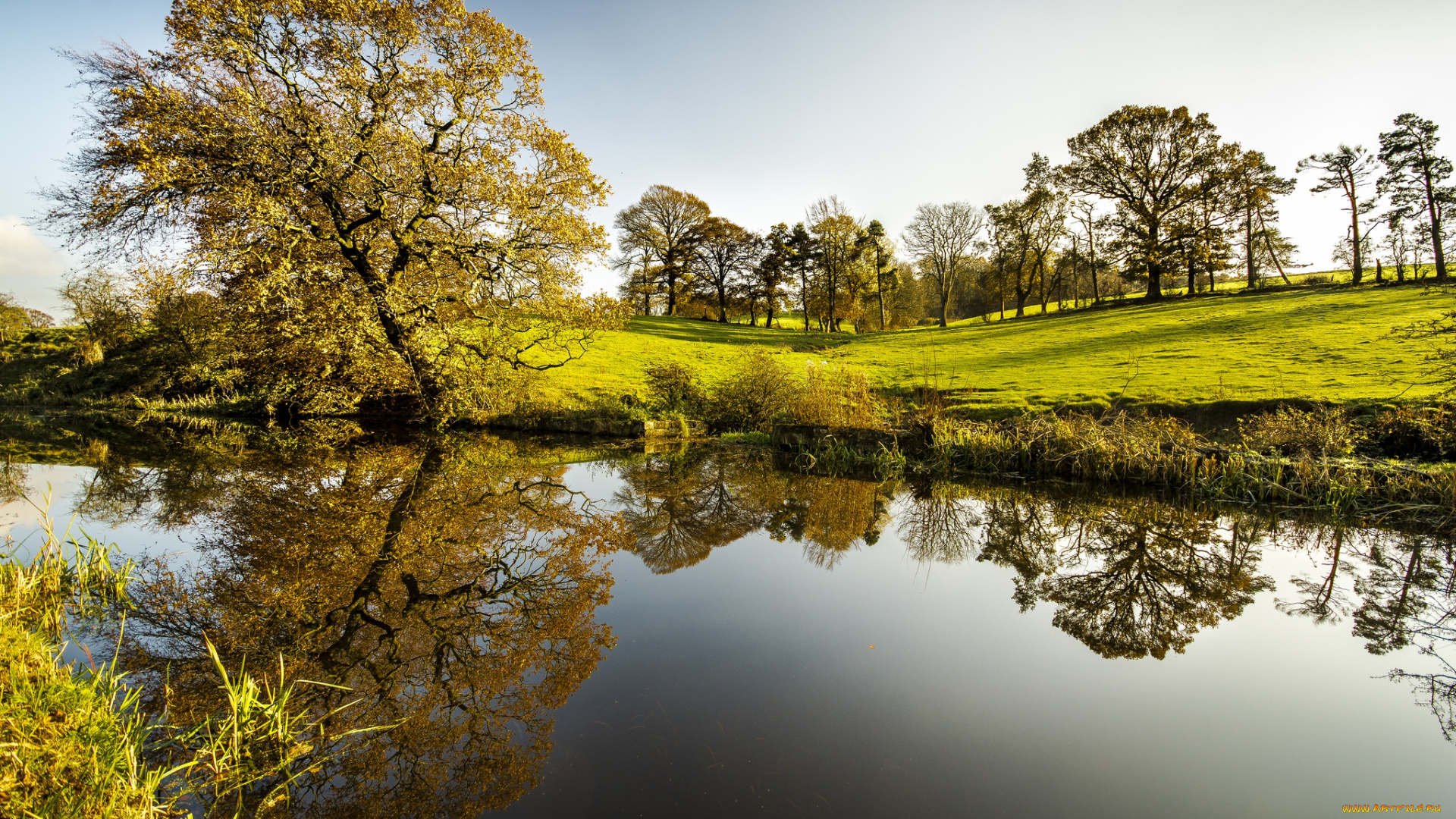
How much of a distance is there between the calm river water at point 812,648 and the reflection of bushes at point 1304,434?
101 inches

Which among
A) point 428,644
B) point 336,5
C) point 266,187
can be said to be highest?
point 336,5

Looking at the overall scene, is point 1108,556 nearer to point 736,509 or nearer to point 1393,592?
point 1393,592

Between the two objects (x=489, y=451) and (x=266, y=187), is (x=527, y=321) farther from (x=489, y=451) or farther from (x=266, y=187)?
(x=266, y=187)

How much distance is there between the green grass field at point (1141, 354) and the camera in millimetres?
14588

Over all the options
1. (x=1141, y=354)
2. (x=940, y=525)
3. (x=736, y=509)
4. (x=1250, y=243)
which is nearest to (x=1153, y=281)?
(x=1250, y=243)

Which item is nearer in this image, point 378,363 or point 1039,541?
point 1039,541

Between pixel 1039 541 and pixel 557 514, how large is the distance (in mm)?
6788

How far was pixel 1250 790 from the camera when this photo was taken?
3006 millimetres

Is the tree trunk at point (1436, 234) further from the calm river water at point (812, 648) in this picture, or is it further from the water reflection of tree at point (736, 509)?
the water reflection of tree at point (736, 509)

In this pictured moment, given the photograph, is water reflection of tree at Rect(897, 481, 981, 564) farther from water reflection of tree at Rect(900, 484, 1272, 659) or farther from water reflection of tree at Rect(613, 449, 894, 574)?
water reflection of tree at Rect(613, 449, 894, 574)

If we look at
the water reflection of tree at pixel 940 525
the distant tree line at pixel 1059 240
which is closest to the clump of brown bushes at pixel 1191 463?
the water reflection of tree at pixel 940 525

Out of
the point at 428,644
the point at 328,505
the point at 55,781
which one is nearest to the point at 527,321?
the point at 328,505

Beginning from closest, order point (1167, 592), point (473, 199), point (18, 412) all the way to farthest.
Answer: point (1167, 592)
point (473, 199)
point (18, 412)

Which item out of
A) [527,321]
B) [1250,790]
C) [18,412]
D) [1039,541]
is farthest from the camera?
[18,412]
